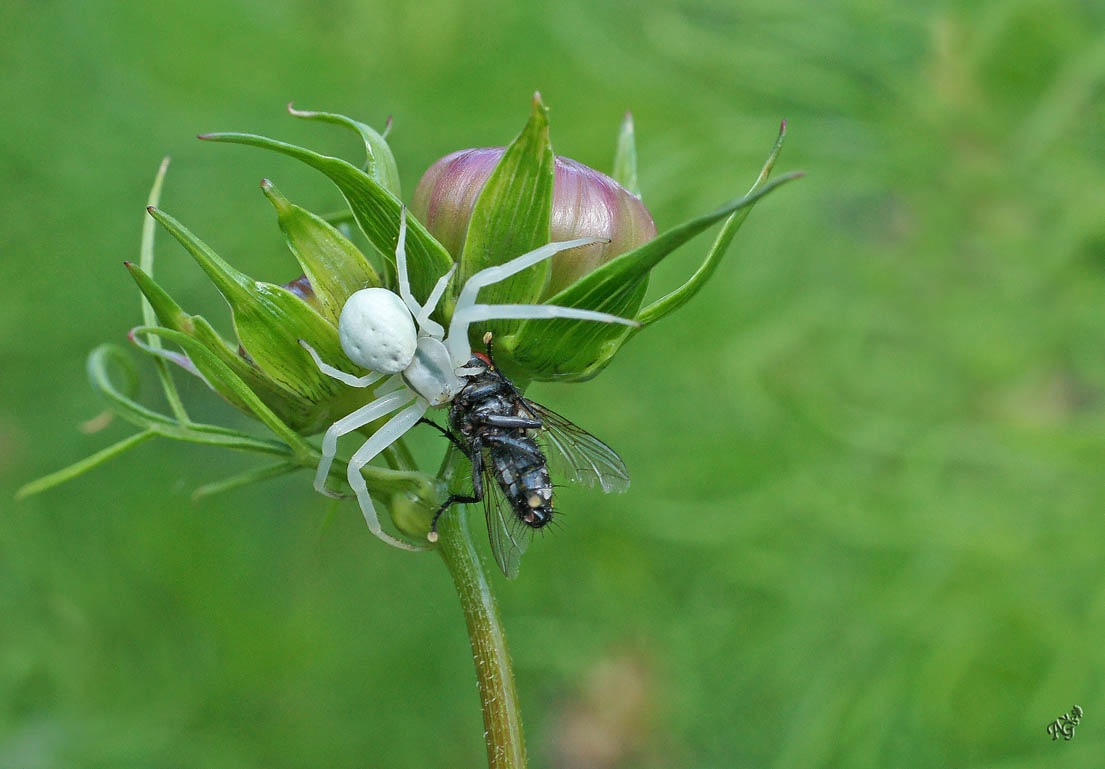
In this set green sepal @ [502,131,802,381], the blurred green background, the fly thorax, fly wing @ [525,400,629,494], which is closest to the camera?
green sepal @ [502,131,802,381]

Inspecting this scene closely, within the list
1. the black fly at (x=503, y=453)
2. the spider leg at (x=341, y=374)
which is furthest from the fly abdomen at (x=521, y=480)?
the spider leg at (x=341, y=374)

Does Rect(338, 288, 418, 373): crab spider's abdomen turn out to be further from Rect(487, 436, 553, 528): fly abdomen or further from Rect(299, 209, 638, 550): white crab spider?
Rect(487, 436, 553, 528): fly abdomen

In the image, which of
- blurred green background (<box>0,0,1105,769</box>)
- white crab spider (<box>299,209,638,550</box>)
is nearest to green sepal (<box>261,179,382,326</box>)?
white crab spider (<box>299,209,638,550</box>)

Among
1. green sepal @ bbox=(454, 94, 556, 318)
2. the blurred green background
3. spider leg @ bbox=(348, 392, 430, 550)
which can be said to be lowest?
spider leg @ bbox=(348, 392, 430, 550)

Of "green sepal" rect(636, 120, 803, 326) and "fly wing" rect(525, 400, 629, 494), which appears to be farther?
"fly wing" rect(525, 400, 629, 494)

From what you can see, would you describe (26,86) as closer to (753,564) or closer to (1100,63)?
(753,564)

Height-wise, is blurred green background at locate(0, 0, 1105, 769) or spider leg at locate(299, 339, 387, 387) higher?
blurred green background at locate(0, 0, 1105, 769)

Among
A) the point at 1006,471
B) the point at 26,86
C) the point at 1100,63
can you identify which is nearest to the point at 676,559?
the point at 1006,471
